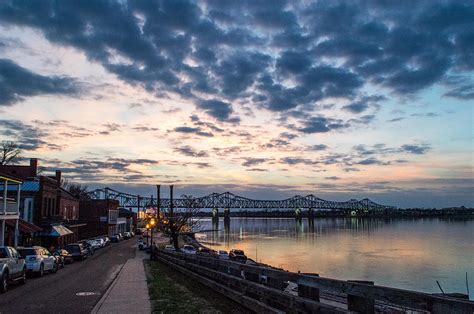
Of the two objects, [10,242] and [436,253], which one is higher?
[10,242]

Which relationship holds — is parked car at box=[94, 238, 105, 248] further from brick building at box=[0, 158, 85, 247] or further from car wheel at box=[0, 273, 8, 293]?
car wheel at box=[0, 273, 8, 293]

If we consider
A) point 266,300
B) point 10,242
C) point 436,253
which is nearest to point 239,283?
point 266,300

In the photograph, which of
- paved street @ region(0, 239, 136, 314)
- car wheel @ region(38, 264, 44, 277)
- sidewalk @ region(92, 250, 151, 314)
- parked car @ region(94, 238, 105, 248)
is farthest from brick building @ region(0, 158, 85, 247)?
sidewalk @ region(92, 250, 151, 314)

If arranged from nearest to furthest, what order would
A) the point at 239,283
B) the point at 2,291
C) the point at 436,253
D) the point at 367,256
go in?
the point at 239,283
the point at 2,291
the point at 367,256
the point at 436,253

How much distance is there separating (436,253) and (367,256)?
1442 cm

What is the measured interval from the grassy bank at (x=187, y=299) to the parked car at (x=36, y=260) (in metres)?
9.74

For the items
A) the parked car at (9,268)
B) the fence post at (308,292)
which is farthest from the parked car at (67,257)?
the fence post at (308,292)

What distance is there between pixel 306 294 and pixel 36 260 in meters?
20.8

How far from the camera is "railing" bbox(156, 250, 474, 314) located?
16.8 ft

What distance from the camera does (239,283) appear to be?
12070 millimetres

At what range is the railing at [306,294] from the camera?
5129 millimetres

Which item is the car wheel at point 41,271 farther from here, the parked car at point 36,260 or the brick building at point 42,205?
the brick building at point 42,205

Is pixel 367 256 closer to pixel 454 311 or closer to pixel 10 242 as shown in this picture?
pixel 10 242

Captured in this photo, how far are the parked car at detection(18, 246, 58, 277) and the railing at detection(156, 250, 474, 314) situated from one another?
12.6m
